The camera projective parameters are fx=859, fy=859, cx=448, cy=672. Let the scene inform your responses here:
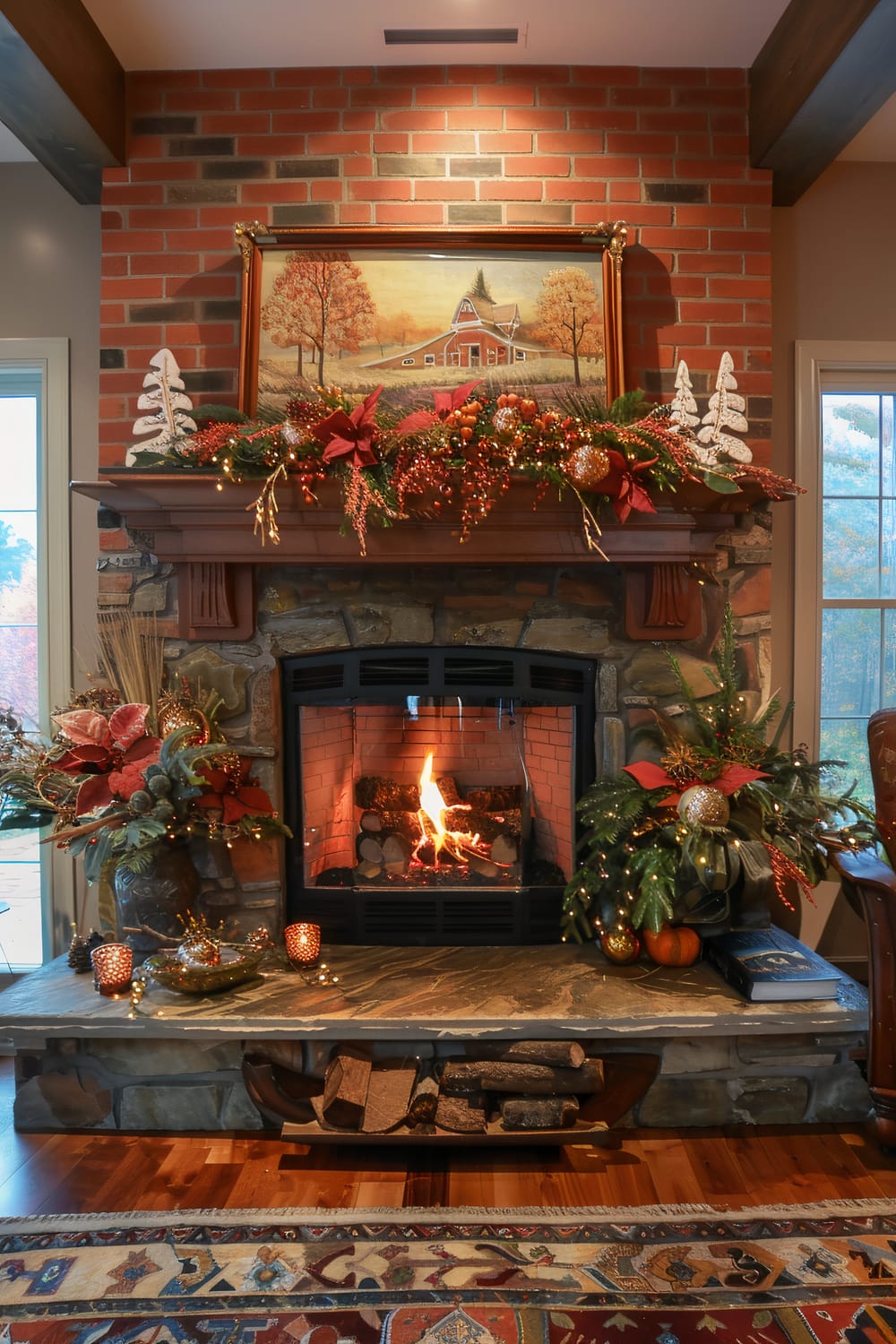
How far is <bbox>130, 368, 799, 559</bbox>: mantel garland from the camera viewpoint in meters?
2.05

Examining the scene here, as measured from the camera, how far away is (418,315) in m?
2.41

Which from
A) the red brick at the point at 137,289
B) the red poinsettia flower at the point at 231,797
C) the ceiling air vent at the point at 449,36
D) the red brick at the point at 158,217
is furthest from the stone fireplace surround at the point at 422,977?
the ceiling air vent at the point at 449,36

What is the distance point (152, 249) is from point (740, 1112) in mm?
2794

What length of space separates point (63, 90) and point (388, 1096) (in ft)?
8.32

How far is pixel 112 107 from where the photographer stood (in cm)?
236

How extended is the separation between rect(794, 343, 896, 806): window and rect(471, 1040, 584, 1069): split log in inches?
50.7

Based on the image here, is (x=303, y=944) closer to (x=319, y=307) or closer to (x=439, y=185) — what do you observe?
(x=319, y=307)

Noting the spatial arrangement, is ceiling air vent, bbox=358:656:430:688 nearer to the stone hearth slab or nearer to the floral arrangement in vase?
the floral arrangement in vase

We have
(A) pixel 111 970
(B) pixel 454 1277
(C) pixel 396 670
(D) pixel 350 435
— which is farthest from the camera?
(C) pixel 396 670

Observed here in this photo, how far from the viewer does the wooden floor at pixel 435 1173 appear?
6.05ft

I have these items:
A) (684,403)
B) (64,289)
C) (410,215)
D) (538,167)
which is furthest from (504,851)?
(64,289)

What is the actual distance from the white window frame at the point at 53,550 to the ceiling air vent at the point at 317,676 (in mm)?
764

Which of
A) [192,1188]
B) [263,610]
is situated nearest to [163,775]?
[263,610]

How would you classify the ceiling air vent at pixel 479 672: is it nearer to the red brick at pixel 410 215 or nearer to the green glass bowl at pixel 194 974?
A: the green glass bowl at pixel 194 974
